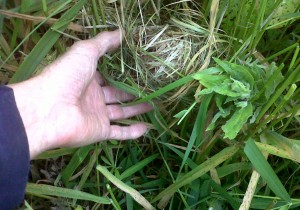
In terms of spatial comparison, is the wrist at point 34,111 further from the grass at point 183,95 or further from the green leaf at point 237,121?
the green leaf at point 237,121

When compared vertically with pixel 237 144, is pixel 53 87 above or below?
above

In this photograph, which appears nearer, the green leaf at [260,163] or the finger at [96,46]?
the green leaf at [260,163]

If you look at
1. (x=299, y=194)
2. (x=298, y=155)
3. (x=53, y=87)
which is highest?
(x=53, y=87)

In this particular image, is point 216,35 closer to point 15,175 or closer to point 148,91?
point 148,91

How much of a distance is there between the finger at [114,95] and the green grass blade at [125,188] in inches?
8.9

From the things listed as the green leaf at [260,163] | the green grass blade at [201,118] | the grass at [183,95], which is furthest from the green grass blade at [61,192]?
the green leaf at [260,163]

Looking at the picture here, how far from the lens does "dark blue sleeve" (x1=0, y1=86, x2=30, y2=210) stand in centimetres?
100

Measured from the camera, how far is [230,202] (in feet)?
3.92

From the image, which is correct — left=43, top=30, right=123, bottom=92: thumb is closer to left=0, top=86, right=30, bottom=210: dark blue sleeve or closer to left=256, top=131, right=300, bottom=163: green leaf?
left=0, top=86, right=30, bottom=210: dark blue sleeve

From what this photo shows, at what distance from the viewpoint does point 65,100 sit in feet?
3.78

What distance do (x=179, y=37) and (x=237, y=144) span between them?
0.91ft

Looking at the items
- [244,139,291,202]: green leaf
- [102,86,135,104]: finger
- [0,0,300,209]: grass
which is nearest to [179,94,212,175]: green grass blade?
[0,0,300,209]: grass

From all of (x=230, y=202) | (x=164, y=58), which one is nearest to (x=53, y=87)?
(x=164, y=58)

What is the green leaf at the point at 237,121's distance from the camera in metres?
0.97
